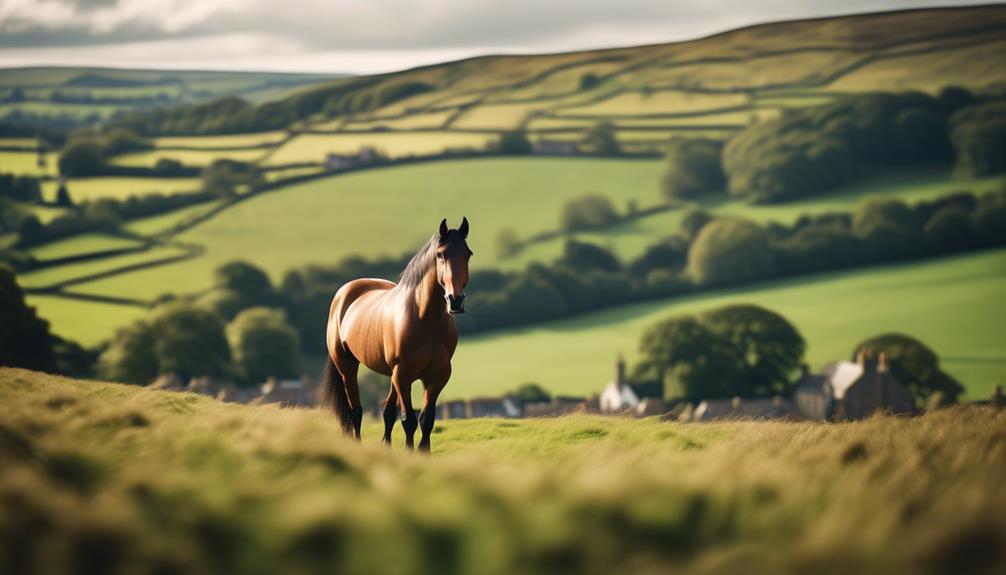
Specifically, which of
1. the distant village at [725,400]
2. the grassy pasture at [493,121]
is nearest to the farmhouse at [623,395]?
the distant village at [725,400]

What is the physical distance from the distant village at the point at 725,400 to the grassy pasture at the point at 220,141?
78436 millimetres

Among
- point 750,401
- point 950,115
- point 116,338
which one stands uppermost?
point 950,115

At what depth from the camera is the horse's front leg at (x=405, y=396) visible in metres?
16.9

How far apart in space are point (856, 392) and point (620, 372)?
21948 mm

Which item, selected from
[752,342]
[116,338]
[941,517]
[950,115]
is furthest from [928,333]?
[941,517]

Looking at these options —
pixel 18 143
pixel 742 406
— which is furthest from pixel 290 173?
pixel 742 406

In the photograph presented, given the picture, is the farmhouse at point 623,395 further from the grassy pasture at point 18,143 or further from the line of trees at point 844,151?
the grassy pasture at point 18,143

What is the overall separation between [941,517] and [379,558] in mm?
4372

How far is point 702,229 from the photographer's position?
508 feet

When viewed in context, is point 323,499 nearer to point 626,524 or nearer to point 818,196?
point 626,524

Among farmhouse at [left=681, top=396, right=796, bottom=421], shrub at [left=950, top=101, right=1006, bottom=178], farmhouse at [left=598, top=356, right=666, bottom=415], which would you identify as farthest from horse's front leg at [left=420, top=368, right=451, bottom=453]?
shrub at [left=950, top=101, right=1006, bottom=178]

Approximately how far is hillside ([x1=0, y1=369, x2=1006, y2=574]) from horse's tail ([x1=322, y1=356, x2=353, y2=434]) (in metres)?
5.60

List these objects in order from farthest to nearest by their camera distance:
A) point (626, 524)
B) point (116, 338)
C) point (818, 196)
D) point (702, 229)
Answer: point (818, 196) → point (702, 229) → point (116, 338) → point (626, 524)

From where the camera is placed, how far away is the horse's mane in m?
16.5
